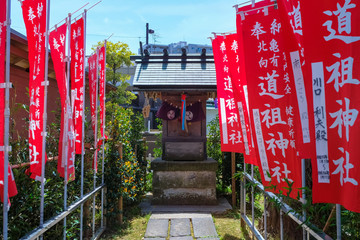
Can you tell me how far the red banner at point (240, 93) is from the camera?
16.1ft

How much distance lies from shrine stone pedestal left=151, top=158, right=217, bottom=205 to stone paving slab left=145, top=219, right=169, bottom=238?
194 cm

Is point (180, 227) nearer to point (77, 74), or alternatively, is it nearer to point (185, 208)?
point (185, 208)

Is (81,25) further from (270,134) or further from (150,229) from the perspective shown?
(150,229)

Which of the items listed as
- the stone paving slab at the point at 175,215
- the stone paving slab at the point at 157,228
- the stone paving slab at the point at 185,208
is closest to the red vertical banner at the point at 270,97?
the stone paving slab at the point at 157,228

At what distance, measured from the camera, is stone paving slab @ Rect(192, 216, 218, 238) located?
648 centimetres

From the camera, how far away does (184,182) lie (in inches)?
370

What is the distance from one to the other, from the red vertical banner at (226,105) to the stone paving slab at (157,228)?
245cm

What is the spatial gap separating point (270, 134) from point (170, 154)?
20.9ft

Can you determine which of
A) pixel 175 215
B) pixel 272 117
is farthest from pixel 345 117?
pixel 175 215

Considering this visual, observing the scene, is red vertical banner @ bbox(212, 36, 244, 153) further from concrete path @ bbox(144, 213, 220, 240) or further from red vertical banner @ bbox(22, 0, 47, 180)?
red vertical banner @ bbox(22, 0, 47, 180)

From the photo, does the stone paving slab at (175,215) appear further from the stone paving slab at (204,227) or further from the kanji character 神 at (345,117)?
the kanji character 神 at (345,117)

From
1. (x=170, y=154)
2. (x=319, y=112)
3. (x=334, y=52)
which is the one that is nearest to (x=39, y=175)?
(x=319, y=112)

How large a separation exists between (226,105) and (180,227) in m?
3.19

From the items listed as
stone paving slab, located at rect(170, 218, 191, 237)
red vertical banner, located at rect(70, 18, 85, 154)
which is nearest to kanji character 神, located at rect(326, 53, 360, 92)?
red vertical banner, located at rect(70, 18, 85, 154)
